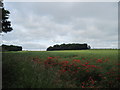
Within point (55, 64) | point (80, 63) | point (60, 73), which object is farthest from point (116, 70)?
point (55, 64)

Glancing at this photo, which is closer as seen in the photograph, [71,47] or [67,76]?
[67,76]

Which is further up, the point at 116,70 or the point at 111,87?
the point at 116,70

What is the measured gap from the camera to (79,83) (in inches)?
309

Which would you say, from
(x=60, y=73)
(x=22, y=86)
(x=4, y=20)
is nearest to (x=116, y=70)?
(x=60, y=73)

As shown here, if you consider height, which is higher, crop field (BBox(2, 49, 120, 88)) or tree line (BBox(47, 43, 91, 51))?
tree line (BBox(47, 43, 91, 51))

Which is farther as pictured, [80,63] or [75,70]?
[80,63]

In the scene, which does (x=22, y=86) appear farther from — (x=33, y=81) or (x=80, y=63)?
(x=80, y=63)

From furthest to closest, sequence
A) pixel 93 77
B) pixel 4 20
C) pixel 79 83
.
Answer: pixel 4 20 → pixel 93 77 → pixel 79 83

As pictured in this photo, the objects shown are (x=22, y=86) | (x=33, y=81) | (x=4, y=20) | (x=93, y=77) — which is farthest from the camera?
(x=4, y=20)

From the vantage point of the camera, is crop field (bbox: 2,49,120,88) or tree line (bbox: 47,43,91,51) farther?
tree line (bbox: 47,43,91,51)

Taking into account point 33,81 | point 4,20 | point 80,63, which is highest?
point 4,20

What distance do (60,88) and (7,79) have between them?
370cm

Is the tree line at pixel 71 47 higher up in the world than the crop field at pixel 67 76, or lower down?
higher up

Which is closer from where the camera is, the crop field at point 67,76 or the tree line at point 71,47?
the crop field at point 67,76
